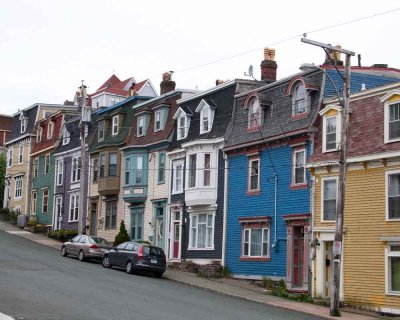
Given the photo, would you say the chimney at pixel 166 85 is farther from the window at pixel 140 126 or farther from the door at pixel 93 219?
the door at pixel 93 219

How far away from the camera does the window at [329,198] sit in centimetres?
2859

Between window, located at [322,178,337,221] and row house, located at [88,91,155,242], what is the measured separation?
19430 millimetres

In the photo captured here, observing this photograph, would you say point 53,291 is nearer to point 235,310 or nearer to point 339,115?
point 235,310

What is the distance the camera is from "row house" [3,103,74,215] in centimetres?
6394

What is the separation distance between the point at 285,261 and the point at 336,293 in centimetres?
665

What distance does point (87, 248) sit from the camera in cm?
3750

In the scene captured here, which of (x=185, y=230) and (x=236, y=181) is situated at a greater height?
(x=236, y=181)

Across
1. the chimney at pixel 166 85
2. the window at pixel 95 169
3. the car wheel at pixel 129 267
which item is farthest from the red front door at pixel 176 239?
the window at pixel 95 169

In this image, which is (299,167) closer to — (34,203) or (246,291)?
(246,291)

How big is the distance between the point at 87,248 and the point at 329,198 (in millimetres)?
14489

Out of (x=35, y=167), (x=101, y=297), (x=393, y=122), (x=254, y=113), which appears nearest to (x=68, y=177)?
(x=35, y=167)

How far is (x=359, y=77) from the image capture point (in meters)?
32.0

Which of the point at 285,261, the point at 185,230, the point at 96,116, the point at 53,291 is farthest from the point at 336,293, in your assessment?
the point at 96,116

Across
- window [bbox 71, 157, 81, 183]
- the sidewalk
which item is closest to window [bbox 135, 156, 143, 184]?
the sidewalk
